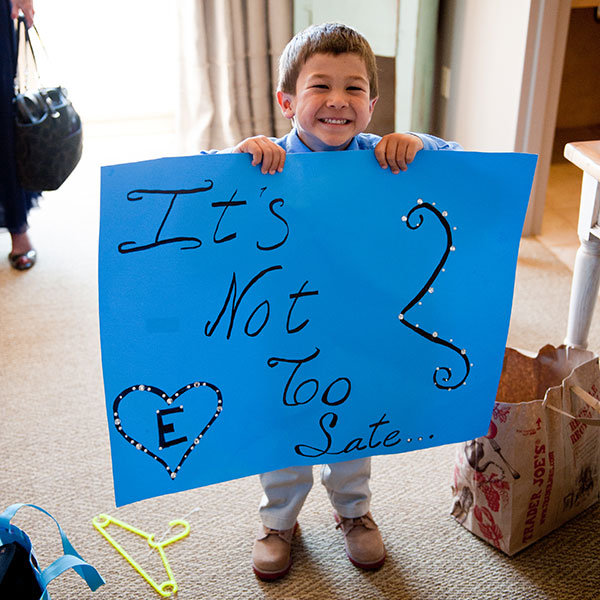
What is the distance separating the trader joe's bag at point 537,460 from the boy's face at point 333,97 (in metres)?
0.50

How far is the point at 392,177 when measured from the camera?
0.96 meters

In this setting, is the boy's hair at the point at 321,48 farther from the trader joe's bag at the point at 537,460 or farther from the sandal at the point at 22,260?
the sandal at the point at 22,260

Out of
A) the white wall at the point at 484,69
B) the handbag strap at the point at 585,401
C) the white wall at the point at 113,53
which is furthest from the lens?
the white wall at the point at 113,53

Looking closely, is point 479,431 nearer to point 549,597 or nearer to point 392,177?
point 549,597

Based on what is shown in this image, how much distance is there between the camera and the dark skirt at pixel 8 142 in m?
2.00

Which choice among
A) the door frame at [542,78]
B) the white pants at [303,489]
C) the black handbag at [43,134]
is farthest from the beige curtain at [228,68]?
the white pants at [303,489]

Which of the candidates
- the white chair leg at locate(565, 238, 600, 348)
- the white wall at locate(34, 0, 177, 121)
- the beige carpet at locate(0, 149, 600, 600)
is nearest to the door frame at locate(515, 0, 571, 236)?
the beige carpet at locate(0, 149, 600, 600)

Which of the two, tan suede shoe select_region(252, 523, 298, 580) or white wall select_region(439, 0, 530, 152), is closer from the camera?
tan suede shoe select_region(252, 523, 298, 580)

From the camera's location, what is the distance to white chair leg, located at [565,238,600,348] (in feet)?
4.18

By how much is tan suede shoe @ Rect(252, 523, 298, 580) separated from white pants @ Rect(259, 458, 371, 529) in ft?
0.05

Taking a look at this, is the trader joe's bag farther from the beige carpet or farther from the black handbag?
the black handbag

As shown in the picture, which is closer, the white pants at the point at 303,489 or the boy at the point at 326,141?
the boy at the point at 326,141

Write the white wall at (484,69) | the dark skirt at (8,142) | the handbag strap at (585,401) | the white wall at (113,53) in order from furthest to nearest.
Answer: the white wall at (113,53)
the white wall at (484,69)
the dark skirt at (8,142)
the handbag strap at (585,401)

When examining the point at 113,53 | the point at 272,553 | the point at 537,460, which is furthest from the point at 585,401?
the point at 113,53
